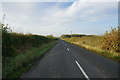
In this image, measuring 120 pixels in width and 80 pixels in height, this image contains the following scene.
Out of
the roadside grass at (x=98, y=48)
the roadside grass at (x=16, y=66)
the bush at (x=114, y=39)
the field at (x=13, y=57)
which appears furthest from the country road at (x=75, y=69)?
the bush at (x=114, y=39)

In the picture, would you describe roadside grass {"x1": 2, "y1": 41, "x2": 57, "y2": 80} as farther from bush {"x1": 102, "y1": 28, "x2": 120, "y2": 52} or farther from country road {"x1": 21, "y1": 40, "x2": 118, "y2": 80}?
bush {"x1": 102, "y1": 28, "x2": 120, "y2": 52}

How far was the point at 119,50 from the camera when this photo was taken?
8.44m

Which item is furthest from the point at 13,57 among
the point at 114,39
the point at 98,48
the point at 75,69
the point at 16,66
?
the point at 98,48

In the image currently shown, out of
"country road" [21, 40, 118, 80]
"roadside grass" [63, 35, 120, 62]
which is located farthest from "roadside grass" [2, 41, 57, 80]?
"roadside grass" [63, 35, 120, 62]

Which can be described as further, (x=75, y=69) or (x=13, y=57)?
(x=13, y=57)

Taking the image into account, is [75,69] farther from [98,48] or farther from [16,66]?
[98,48]

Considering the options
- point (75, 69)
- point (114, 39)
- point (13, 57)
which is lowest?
point (75, 69)

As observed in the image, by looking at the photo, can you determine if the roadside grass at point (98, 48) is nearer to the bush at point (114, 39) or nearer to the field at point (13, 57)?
the bush at point (114, 39)

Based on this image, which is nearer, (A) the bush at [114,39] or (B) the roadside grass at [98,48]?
(B) the roadside grass at [98,48]

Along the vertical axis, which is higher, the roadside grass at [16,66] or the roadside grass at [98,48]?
the roadside grass at [98,48]

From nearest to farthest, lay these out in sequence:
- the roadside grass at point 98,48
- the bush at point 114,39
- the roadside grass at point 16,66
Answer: the roadside grass at point 16,66, the roadside grass at point 98,48, the bush at point 114,39

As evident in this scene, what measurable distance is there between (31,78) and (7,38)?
4882mm

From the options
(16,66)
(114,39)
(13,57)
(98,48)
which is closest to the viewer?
(16,66)

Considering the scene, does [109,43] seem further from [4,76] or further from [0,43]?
[0,43]
